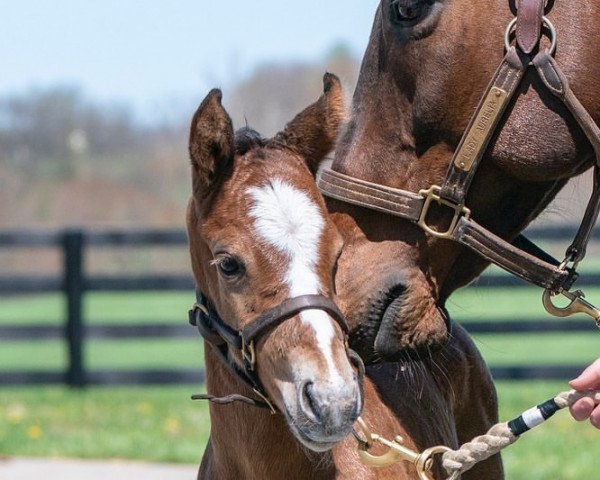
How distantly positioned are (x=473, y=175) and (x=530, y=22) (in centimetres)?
43

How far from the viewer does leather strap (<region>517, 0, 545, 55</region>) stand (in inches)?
117

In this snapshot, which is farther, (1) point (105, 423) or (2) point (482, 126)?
(1) point (105, 423)

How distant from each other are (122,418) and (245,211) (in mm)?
5669

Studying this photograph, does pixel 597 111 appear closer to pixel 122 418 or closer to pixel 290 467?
pixel 290 467

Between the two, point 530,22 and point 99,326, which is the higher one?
point 530,22

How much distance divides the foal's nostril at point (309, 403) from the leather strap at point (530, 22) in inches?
40.4

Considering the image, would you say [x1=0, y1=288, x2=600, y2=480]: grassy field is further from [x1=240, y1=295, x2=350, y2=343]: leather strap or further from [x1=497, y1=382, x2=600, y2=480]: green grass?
[x1=240, y1=295, x2=350, y2=343]: leather strap

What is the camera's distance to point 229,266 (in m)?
3.10

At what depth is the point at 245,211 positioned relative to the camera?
3.13 metres

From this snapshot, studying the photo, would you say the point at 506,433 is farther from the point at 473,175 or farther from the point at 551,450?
the point at 551,450

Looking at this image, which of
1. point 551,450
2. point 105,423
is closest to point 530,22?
point 551,450

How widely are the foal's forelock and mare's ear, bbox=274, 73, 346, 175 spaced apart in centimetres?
30

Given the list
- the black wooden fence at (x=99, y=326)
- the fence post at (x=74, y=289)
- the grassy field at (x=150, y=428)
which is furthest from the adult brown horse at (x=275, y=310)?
the fence post at (x=74, y=289)

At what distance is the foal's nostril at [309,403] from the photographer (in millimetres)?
2799
